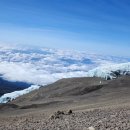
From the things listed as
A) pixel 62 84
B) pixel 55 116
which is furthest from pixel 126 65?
pixel 55 116

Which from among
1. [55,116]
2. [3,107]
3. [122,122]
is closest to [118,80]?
[3,107]

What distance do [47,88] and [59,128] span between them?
196 feet

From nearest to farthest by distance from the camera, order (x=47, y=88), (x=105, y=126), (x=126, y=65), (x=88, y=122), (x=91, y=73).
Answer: (x=105, y=126)
(x=88, y=122)
(x=47, y=88)
(x=126, y=65)
(x=91, y=73)

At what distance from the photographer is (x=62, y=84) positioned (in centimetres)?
7606

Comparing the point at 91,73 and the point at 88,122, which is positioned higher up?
the point at 91,73

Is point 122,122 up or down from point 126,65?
down

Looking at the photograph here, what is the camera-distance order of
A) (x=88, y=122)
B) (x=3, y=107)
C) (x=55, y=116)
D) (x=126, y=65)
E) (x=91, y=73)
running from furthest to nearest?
(x=91, y=73) < (x=126, y=65) < (x=3, y=107) < (x=55, y=116) < (x=88, y=122)

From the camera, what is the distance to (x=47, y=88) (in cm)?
7525

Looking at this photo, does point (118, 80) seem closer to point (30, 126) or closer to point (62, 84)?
point (62, 84)

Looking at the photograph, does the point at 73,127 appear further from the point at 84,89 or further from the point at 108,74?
the point at 108,74

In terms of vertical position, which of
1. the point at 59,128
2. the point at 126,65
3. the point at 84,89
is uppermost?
the point at 126,65

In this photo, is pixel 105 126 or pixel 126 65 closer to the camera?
pixel 105 126

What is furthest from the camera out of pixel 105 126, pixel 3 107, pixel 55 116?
pixel 3 107

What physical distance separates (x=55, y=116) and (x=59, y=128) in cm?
446
